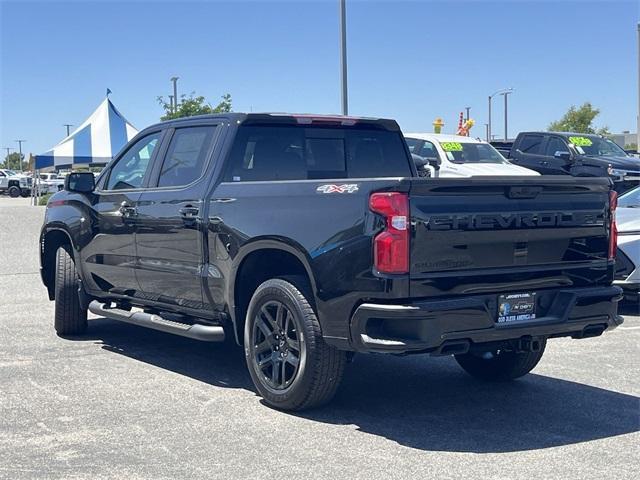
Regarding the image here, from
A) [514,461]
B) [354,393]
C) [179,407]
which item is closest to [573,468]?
[514,461]

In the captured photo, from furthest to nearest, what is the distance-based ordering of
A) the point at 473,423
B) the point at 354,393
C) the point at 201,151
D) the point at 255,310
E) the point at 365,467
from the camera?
the point at 201,151 < the point at 354,393 < the point at 255,310 < the point at 473,423 < the point at 365,467

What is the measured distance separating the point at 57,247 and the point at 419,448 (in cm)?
515

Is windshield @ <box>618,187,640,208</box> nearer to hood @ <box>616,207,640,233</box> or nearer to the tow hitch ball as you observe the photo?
hood @ <box>616,207,640,233</box>

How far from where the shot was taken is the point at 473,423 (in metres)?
5.64

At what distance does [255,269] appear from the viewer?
6305 millimetres

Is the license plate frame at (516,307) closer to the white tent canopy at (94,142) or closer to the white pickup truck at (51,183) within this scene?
the white tent canopy at (94,142)

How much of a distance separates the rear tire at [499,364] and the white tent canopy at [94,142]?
75.3ft

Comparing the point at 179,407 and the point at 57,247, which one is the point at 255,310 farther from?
the point at 57,247

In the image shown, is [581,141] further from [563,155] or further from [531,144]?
[531,144]

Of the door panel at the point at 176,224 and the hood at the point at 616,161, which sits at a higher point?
the hood at the point at 616,161

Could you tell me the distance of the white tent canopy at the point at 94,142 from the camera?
28641mm

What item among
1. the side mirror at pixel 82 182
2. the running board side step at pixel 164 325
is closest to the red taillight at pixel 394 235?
the running board side step at pixel 164 325

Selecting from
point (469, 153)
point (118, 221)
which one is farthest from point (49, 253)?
point (469, 153)

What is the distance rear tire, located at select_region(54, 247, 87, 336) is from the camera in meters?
8.37
